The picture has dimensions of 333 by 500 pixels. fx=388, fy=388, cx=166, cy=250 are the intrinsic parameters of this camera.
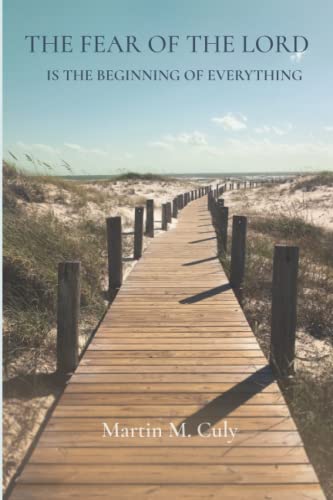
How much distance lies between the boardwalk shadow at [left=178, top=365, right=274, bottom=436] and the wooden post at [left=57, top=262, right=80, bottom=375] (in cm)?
125

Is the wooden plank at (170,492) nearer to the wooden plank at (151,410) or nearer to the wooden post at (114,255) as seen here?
the wooden plank at (151,410)

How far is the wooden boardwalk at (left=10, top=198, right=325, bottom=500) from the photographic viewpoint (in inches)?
84.1

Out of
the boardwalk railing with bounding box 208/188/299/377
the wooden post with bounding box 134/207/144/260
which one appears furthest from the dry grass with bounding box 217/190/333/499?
Result: the wooden post with bounding box 134/207/144/260

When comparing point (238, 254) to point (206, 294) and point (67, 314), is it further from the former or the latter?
point (67, 314)

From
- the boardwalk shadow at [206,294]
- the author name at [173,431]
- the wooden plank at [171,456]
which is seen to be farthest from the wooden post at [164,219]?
the wooden plank at [171,456]

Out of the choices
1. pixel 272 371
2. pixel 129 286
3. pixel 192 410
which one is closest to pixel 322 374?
pixel 272 371

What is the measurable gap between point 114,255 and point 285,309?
332 centimetres

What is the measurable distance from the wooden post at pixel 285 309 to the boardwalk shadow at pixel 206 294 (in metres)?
1.99

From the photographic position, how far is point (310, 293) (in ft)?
19.3

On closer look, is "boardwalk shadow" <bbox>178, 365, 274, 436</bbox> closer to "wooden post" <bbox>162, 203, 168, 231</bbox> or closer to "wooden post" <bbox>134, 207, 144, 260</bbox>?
"wooden post" <bbox>134, 207, 144, 260</bbox>

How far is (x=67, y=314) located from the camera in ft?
11.3

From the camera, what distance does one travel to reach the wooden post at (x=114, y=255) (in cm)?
605

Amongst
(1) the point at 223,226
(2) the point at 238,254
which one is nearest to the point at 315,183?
(1) the point at 223,226

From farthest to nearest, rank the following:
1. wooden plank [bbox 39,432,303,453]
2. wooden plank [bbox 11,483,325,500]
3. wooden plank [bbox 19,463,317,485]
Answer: wooden plank [bbox 39,432,303,453]
wooden plank [bbox 19,463,317,485]
wooden plank [bbox 11,483,325,500]
